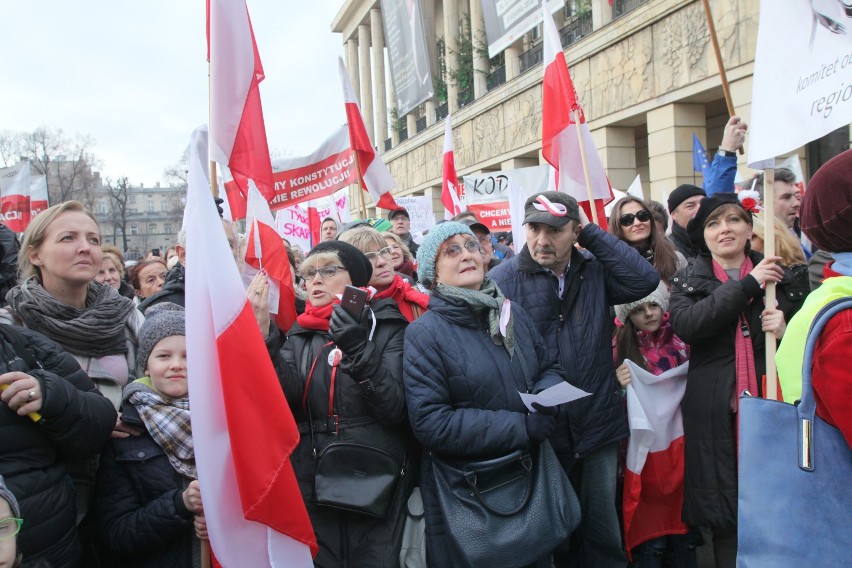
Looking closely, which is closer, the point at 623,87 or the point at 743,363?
the point at 743,363

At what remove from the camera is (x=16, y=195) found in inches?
337

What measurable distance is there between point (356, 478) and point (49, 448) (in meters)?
1.06

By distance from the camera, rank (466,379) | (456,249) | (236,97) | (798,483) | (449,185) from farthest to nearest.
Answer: (449,185), (236,97), (456,249), (466,379), (798,483)

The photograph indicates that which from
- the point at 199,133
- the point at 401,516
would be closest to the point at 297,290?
the point at 199,133

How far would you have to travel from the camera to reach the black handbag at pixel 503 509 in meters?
2.31

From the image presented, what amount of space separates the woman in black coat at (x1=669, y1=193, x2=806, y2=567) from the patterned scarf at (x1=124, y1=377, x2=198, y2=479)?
7.24ft

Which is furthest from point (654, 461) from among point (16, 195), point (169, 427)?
point (16, 195)

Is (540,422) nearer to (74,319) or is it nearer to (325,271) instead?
(325,271)

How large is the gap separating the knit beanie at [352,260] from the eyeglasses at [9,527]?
1525mm

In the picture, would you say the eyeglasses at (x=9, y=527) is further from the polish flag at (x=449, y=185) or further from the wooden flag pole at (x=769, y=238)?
the polish flag at (x=449, y=185)

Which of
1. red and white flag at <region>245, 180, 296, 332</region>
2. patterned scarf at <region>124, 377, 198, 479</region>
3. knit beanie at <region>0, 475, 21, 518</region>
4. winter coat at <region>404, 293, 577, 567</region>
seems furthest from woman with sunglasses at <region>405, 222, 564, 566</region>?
knit beanie at <region>0, 475, 21, 518</region>

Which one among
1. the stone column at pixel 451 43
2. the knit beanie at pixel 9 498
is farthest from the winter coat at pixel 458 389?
the stone column at pixel 451 43

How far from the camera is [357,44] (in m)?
33.9

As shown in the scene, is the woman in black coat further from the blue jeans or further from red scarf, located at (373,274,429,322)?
red scarf, located at (373,274,429,322)
